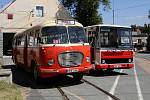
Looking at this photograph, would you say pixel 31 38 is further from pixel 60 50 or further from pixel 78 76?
pixel 60 50

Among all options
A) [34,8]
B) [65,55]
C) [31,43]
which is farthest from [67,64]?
[34,8]

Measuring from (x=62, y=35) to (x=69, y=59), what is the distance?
3.55 ft

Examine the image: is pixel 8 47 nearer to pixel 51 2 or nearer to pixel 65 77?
pixel 51 2

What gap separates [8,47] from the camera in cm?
6009

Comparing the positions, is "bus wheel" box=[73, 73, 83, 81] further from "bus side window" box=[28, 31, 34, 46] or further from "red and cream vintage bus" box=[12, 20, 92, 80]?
"bus side window" box=[28, 31, 34, 46]

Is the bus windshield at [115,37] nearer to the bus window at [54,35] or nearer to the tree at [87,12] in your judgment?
the bus window at [54,35]

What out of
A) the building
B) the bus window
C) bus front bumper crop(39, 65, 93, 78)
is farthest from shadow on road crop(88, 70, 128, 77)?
the building

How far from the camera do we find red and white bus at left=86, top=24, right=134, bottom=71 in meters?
20.7

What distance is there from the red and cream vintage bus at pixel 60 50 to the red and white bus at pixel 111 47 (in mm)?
3037

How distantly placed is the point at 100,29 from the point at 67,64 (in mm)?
4866

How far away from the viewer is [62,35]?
17234 millimetres

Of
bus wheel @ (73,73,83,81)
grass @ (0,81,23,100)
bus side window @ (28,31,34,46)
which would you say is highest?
bus side window @ (28,31,34,46)

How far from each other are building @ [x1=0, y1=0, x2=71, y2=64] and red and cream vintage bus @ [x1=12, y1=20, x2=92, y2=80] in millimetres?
37842

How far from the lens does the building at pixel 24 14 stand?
2203 inches
